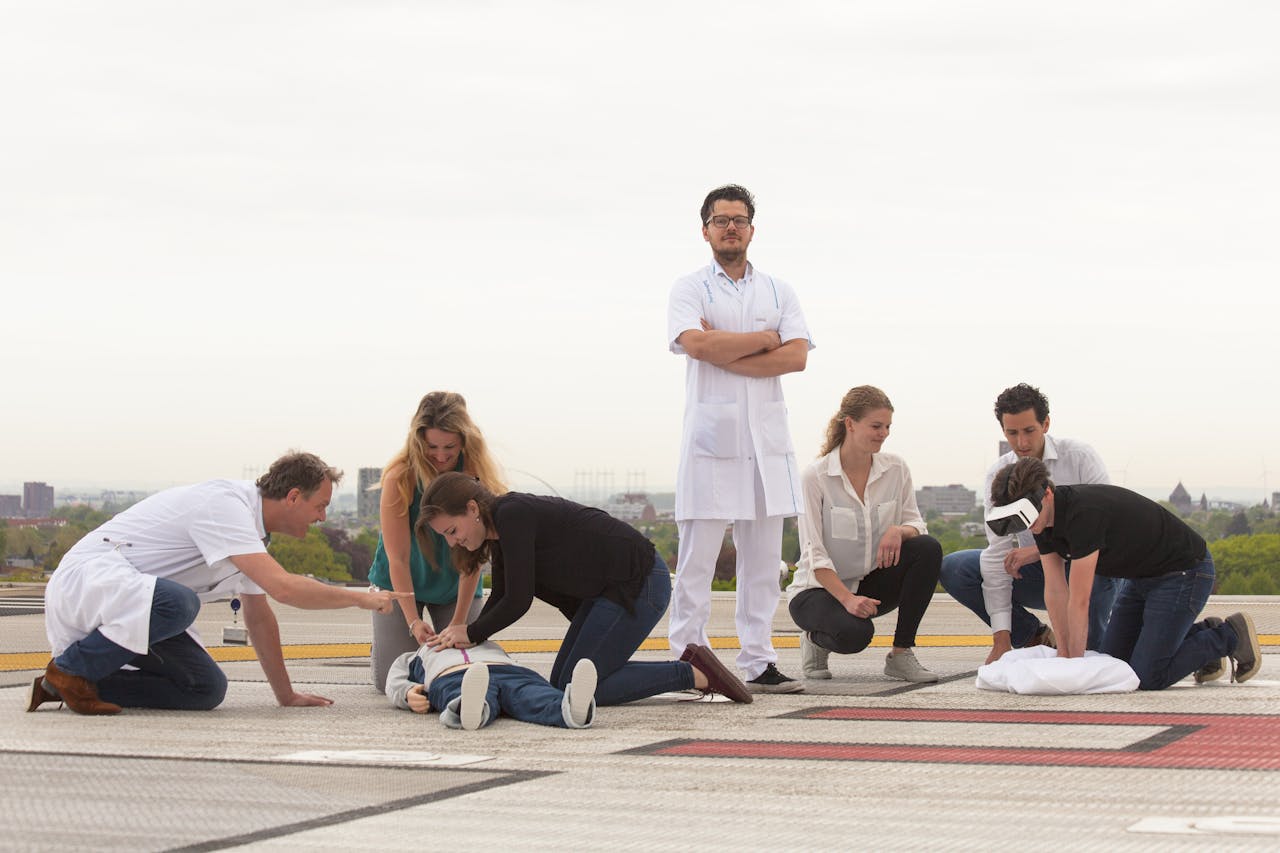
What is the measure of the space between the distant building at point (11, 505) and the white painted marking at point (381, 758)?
116 m

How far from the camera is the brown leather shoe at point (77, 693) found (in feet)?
19.1

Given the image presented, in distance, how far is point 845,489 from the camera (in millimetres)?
7359

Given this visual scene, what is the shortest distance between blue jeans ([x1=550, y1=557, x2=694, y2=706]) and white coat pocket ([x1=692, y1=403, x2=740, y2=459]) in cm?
88

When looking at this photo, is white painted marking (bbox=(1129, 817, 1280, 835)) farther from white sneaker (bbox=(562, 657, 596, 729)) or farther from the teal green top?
the teal green top

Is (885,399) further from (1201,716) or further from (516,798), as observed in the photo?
(516,798)

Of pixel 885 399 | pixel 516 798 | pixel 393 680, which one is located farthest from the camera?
pixel 885 399

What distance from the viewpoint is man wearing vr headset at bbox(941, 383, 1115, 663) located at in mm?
7094

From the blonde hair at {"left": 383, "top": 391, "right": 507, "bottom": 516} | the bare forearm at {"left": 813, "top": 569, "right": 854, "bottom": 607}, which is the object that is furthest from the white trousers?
the blonde hair at {"left": 383, "top": 391, "right": 507, "bottom": 516}

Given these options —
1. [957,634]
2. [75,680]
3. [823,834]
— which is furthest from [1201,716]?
[957,634]

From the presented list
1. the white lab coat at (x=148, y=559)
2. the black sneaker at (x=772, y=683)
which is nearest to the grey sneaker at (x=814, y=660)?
the black sneaker at (x=772, y=683)

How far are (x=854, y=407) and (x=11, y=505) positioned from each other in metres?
127

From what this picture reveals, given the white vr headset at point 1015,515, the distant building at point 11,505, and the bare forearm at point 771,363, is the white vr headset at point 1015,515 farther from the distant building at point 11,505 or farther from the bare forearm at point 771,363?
the distant building at point 11,505

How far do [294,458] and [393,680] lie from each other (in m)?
0.97

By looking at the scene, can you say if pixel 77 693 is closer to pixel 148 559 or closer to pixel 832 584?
pixel 148 559
